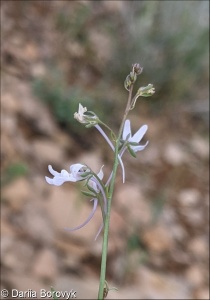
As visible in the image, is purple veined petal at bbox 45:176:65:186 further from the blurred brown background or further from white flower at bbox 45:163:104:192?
the blurred brown background

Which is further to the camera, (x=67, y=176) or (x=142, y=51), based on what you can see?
(x=142, y=51)

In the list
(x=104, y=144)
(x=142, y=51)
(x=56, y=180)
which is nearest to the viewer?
(x=56, y=180)

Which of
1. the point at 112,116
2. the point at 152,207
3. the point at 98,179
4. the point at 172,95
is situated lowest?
the point at 98,179

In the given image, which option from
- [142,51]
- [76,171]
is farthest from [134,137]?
[142,51]

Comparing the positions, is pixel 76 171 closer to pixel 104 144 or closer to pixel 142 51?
pixel 104 144

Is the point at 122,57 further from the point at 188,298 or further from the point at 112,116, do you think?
the point at 188,298

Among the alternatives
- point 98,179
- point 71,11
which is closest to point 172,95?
point 71,11

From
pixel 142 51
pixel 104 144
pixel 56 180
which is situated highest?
pixel 142 51

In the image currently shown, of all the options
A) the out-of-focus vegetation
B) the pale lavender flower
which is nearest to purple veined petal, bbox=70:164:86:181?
the pale lavender flower

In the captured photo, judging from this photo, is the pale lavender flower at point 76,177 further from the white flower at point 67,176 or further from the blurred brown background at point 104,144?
the blurred brown background at point 104,144
